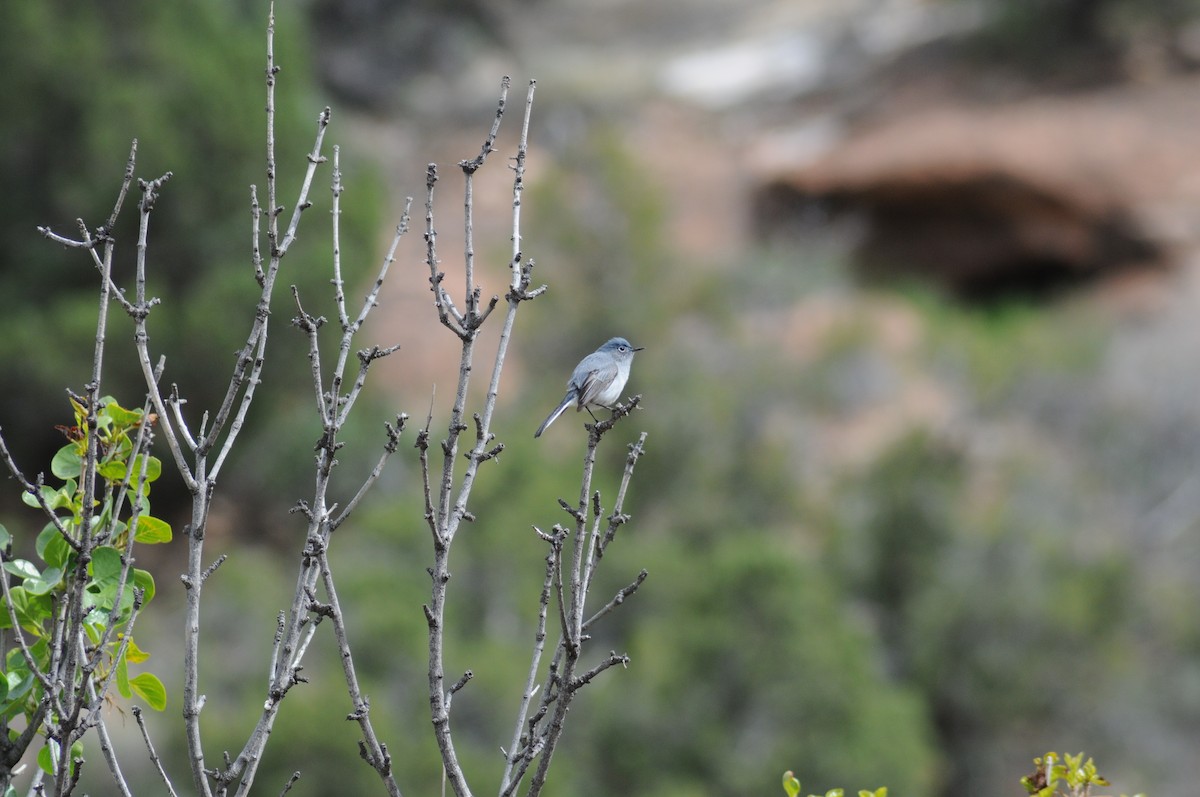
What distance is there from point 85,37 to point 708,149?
17261 mm

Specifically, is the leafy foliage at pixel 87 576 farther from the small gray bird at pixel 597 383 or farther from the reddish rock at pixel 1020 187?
the reddish rock at pixel 1020 187

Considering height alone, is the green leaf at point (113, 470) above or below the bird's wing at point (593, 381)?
below

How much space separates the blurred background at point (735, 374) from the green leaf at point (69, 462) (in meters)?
8.26

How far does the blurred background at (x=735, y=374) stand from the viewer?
13.2m

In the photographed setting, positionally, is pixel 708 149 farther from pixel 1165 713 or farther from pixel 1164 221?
pixel 1165 713

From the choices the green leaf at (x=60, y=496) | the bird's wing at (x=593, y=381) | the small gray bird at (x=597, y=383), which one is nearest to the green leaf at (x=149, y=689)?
the green leaf at (x=60, y=496)

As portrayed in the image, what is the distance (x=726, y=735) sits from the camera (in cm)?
1302

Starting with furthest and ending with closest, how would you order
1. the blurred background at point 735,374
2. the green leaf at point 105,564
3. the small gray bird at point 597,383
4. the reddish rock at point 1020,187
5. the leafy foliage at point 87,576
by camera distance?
1. the reddish rock at point 1020,187
2. the blurred background at point 735,374
3. the small gray bird at point 597,383
4. the green leaf at point 105,564
5. the leafy foliage at point 87,576

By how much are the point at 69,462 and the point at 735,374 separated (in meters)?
18.6

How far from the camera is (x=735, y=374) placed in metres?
21.2

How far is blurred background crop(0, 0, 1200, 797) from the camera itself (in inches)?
521

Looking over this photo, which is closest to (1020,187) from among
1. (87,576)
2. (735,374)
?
(735,374)

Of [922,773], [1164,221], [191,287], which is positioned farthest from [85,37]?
[1164,221]

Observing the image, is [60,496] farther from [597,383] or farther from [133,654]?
[597,383]
